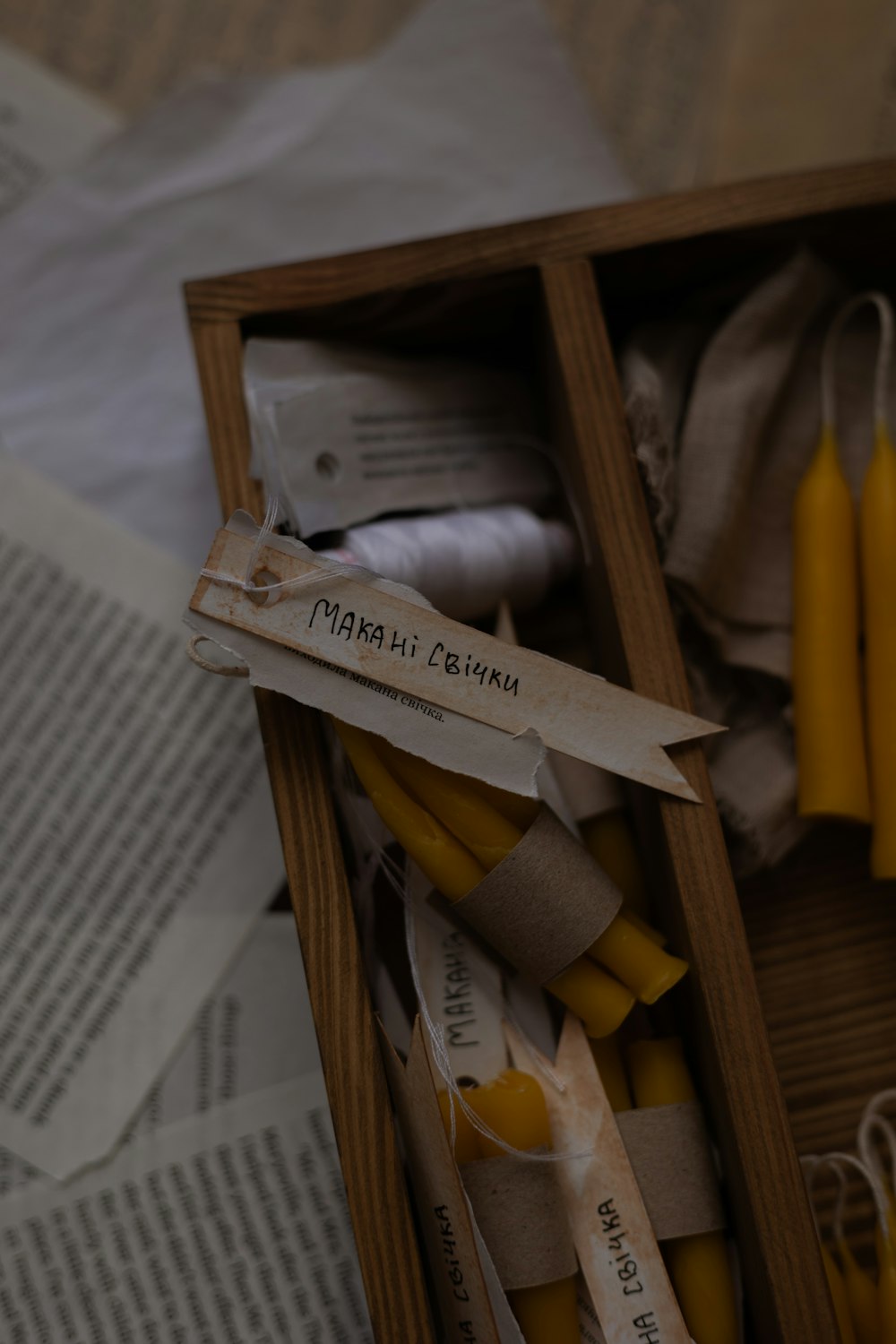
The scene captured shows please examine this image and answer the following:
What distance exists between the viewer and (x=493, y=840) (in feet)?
1.26

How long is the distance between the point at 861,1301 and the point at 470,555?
354 millimetres

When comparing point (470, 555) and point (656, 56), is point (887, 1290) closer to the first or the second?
point (470, 555)

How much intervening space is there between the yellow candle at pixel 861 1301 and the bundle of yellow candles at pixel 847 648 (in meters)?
0.16

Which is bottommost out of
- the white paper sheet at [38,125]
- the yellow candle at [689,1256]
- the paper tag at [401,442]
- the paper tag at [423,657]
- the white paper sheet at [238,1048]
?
the yellow candle at [689,1256]

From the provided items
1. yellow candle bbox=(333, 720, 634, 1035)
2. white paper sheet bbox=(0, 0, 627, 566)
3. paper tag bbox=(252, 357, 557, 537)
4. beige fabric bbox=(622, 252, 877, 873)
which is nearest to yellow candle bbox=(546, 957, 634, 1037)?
yellow candle bbox=(333, 720, 634, 1035)

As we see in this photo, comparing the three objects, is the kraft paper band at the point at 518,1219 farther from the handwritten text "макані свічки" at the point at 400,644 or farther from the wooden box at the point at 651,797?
the handwritten text "макані свічки" at the point at 400,644

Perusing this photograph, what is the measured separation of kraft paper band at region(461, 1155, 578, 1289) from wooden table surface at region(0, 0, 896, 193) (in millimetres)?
543

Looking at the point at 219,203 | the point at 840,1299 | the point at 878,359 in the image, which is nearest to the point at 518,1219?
the point at 840,1299

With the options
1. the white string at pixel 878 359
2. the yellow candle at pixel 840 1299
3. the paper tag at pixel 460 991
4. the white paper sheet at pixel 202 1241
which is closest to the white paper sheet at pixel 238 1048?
the white paper sheet at pixel 202 1241

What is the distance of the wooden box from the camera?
38 cm

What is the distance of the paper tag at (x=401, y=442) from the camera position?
1.45ft

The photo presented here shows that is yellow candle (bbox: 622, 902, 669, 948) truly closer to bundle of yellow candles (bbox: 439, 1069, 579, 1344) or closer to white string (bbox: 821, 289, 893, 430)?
bundle of yellow candles (bbox: 439, 1069, 579, 1344)

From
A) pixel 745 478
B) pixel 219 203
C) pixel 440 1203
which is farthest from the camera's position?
pixel 219 203

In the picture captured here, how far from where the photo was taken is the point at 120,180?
0.61m
